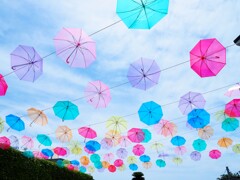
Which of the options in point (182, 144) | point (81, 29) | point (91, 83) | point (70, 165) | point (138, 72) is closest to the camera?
point (81, 29)

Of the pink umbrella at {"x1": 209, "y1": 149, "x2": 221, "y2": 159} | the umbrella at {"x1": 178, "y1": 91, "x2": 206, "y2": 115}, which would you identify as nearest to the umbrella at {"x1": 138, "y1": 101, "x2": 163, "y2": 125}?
the umbrella at {"x1": 178, "y1": 91, "x2": 206, "y2": 115}

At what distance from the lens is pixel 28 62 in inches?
314

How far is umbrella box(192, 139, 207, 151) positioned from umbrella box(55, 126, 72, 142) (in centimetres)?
695

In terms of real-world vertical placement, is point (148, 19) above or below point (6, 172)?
above

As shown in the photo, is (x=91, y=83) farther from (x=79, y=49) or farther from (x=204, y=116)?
(x=204, y=116)

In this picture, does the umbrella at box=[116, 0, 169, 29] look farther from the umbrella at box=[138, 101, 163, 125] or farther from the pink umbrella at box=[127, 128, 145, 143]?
the pink umbrella at box=[127, 128, 145, 143]

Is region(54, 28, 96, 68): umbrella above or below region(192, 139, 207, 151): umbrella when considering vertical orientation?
below

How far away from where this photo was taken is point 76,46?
25.3 feet

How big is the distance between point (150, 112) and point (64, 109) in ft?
11.8

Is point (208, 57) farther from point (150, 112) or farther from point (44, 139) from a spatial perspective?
point (44, 139)

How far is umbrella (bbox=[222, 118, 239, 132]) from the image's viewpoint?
12789 mm

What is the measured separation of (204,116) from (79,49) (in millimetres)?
6612

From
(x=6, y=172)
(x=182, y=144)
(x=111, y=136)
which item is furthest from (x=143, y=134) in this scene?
(x=6, y=172)

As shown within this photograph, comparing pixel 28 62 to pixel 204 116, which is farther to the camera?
pixel 204 116
